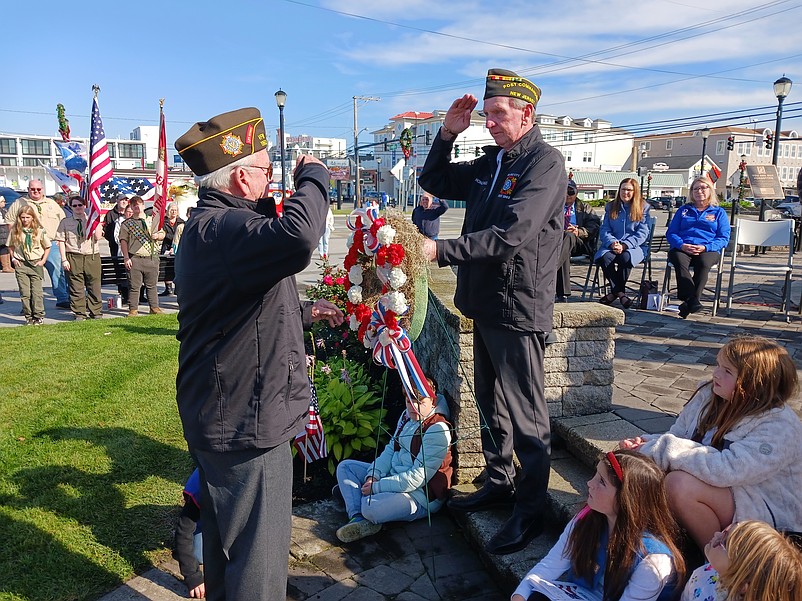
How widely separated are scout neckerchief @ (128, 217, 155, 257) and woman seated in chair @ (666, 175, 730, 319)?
7.63m

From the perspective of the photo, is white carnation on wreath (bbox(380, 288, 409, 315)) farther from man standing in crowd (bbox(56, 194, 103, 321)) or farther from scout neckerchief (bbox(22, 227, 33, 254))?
scout neckerchief (bbox(22, 227, 33, 254))

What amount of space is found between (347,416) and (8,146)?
111726 mm

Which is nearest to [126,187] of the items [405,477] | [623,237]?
[623,237]

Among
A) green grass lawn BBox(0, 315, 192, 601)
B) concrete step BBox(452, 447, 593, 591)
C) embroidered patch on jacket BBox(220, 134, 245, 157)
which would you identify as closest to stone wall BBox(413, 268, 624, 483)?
concrete step BBox(452, 447, 593, 591)

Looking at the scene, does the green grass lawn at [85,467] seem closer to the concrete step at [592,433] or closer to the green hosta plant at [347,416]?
the green hosta plant at [347,416]

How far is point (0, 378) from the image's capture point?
612 cm

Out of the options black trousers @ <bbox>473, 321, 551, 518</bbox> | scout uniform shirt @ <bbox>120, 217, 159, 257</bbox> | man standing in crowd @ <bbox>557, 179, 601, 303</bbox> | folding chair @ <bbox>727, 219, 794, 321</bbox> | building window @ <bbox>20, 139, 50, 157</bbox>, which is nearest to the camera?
black trousers @ <bbox>473, 321, 551, 518</bbox>

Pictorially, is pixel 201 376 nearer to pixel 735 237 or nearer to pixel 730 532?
pixel 730 532

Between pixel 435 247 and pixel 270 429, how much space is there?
38.9 inches

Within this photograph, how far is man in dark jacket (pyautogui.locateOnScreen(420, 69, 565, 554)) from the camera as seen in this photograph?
2.67 meters

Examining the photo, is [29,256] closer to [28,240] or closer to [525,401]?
[28,240]

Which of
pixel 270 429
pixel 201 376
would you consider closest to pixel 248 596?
pixel 270 429

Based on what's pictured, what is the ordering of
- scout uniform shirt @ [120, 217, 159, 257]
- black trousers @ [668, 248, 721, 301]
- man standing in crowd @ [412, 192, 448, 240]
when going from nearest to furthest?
1. black trousers @ [668, 248, 721, 301]
2. scout uniform shirt @ [120, 217, 159, 257]
3. man standing in crowd @ [412, 192, 448, 240]

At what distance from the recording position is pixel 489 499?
339cm
